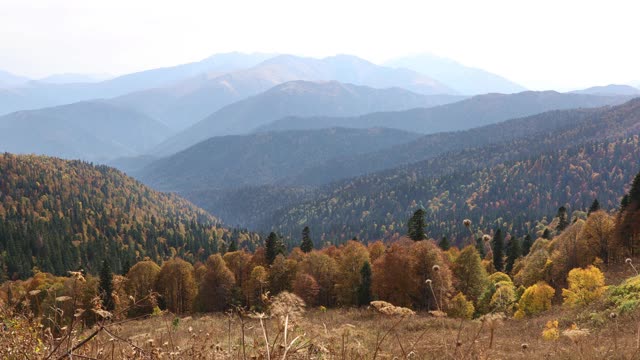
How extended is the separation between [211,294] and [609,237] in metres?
62.8

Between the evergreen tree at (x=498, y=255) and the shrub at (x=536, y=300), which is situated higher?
the shrub at (x=536, y=300)

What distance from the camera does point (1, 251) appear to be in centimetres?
18375

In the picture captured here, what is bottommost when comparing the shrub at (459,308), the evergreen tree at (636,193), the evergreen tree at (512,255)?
the evergreen tree at (512,255)

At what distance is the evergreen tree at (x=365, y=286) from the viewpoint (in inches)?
2328

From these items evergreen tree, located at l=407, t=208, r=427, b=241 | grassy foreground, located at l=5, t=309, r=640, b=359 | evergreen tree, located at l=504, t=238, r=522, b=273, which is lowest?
evergreen tree, located at l=504, t=238, r=522, b=273

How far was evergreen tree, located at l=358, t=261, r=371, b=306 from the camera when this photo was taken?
59.1 meters

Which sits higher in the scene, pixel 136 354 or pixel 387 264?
pixel 136 354

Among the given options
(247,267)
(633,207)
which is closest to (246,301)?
(247,267)

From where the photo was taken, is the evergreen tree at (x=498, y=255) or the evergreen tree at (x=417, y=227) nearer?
the evergreen tree at (x=417, y=227)

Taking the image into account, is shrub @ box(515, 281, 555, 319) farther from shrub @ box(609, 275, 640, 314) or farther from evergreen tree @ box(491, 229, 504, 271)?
evergreen tree @ box(491, 229, 504, 271)

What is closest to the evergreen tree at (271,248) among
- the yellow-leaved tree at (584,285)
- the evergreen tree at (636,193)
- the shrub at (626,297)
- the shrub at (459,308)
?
the shrub at (459,308)

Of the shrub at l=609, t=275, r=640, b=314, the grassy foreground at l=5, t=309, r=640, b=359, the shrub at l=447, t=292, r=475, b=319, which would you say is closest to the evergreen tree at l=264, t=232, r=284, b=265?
the shrub at l=447, t=292, r=475, b=319

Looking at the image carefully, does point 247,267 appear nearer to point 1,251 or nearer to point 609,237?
point 609,237

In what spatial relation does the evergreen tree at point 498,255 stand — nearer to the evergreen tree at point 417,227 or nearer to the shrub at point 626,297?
the evergreen tree at point 417,227
